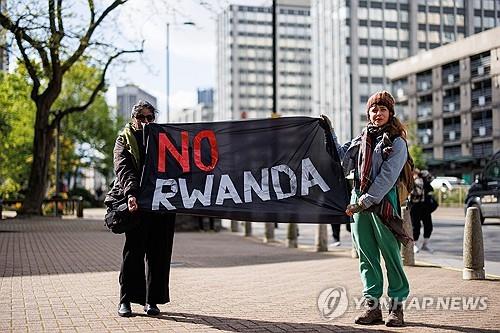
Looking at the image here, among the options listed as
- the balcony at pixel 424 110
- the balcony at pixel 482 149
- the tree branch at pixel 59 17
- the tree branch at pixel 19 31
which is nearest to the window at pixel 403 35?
the balcony at pixel 424 110

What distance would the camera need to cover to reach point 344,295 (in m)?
8.27

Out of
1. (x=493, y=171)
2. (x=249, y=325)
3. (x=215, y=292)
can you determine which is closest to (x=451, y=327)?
(x=249, y=325)

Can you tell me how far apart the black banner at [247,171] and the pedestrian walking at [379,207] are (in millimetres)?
544

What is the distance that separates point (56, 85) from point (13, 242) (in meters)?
13.3

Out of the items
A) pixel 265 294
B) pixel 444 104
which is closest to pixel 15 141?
pixel 265 294

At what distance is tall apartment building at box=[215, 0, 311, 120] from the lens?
158875 mm

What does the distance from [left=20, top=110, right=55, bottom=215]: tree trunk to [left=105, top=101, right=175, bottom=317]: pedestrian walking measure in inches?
959

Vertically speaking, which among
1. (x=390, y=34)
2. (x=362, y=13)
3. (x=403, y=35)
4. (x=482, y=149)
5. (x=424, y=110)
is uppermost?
(x=362, y=13)

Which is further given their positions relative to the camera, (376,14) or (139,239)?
(376,14)

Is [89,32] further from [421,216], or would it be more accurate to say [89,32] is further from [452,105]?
[452,105]

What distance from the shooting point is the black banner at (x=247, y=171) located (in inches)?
281

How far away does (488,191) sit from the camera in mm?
23016

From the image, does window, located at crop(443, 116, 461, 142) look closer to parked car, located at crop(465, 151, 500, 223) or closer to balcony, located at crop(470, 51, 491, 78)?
balcony, located at crop(470, 51, 491, 78)

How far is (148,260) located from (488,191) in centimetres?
1815
